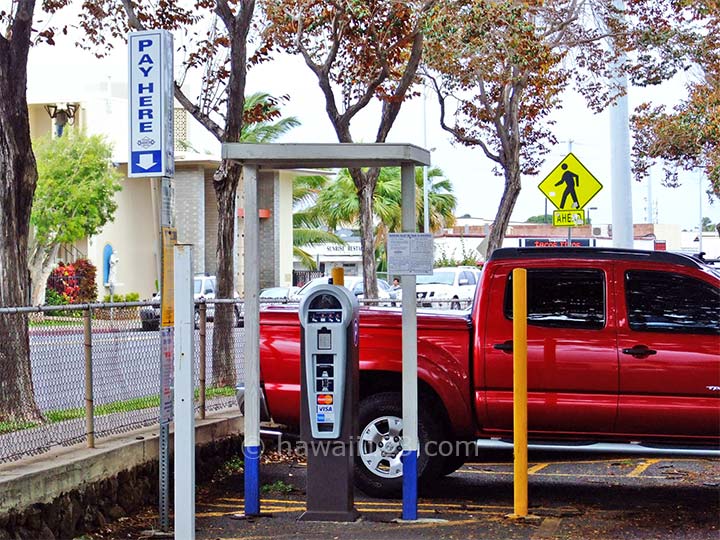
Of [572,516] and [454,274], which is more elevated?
[454,274]

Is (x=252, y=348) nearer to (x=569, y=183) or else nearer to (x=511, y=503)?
(x=511, y=503)

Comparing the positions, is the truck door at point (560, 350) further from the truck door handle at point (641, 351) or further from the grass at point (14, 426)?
the grass at point (14, 426)

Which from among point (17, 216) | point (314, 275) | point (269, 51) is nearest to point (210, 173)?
point (314, 275)

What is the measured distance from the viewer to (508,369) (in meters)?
9.14

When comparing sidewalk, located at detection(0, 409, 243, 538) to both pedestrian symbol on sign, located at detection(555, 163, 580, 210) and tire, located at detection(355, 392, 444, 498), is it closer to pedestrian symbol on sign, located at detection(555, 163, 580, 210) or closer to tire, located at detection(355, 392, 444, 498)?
tire, located at detection(355, 392, 444, 498)

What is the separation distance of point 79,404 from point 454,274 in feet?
104

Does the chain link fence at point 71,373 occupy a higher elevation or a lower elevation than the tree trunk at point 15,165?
lower

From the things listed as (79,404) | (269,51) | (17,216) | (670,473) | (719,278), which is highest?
(269,51)

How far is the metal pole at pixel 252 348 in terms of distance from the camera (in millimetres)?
8562

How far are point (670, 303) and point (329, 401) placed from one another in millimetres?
2952

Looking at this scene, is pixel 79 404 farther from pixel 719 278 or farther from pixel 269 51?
pixel 269 51

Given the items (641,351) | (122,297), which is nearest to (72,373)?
(641,351)

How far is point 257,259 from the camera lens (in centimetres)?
866

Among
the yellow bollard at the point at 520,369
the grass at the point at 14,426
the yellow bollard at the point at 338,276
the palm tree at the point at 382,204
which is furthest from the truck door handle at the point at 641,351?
the palm tree at the point at 382,204
